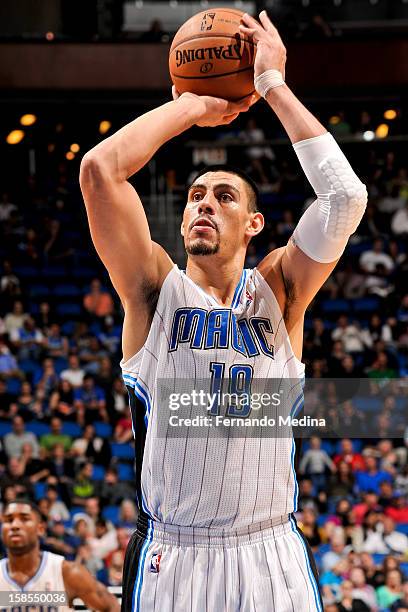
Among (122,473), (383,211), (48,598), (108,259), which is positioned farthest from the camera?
(383,211)

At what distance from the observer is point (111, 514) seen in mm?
9969

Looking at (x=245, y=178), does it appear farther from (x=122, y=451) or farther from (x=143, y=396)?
(x=122, y=451)

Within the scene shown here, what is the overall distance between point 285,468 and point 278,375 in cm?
32

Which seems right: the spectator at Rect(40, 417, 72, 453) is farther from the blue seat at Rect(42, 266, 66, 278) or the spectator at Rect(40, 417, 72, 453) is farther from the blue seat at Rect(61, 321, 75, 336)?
the blue seat at Rect(42, 266, 66, 278)

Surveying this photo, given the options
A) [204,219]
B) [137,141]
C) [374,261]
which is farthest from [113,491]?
[137,141]

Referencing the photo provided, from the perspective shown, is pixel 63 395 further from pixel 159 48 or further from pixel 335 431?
pixel 159 48

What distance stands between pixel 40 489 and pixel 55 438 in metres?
0.83

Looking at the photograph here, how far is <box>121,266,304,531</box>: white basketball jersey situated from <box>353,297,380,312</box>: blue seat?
1045cm

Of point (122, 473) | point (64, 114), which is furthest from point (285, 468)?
point (64, 114)

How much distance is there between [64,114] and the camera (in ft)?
54.0

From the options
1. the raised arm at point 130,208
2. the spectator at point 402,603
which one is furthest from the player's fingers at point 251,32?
the spectator at point 402,603

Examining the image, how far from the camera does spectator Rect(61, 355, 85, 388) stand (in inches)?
477

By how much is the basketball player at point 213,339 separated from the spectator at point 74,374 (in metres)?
8.79

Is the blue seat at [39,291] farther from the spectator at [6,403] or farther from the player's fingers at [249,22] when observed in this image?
the player's fingers at [249,22]
